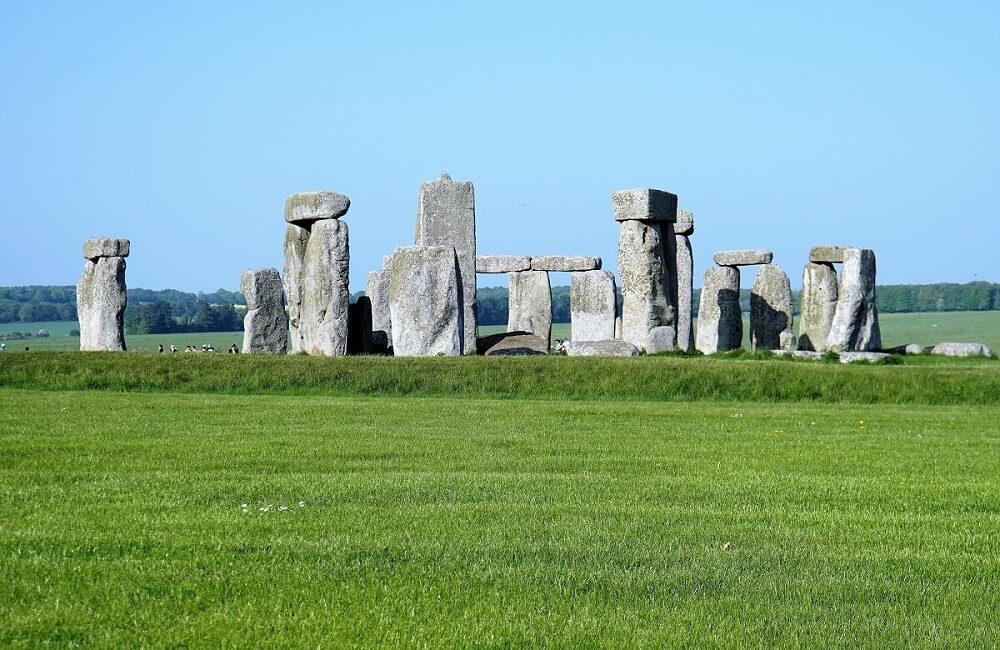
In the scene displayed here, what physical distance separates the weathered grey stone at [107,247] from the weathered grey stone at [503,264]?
1098 centimetres

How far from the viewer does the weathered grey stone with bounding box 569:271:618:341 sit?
34000mm

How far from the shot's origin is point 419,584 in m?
6.48

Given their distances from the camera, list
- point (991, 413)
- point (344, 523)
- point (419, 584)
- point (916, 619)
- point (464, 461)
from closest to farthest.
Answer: point (916, 619) < point (419, 584) < point (344, 523) < point (464, 461) < point (991, 413)

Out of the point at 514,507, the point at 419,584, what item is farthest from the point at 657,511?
the point at 419,584

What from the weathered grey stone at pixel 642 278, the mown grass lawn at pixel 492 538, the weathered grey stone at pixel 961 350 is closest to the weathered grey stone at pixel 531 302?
the weathered grey stone at pixel 642 278

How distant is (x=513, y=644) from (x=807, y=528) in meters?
2.94

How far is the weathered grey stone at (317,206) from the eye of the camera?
78.9ft

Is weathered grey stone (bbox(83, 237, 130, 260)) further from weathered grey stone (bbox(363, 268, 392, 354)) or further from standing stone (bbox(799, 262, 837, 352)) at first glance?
standing stone (bbox(799, 262, 837, 352))

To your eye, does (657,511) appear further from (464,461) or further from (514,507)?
(464,461)

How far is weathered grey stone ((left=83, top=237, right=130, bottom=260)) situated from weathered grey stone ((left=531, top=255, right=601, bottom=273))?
11.8 meters

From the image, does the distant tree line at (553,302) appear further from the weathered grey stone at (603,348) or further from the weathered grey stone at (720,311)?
the weathered grey stone at (603,348)

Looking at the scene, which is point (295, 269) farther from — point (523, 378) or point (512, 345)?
point (523, 378)

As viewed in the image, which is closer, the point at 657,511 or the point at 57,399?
the point at 657,511

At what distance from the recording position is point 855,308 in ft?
91.1
